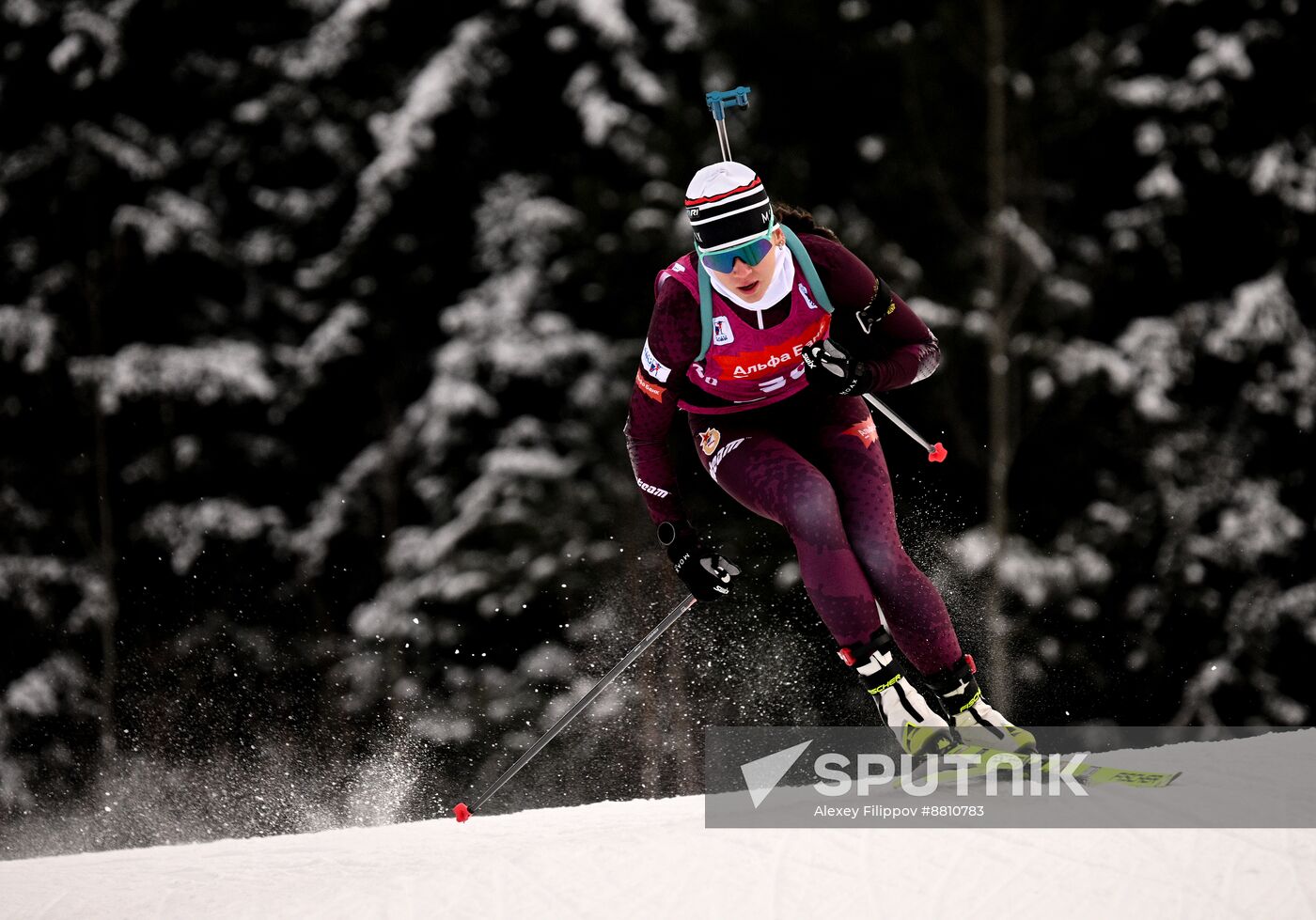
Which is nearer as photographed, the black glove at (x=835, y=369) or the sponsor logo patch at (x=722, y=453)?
the black glove at (x=835, y=369)

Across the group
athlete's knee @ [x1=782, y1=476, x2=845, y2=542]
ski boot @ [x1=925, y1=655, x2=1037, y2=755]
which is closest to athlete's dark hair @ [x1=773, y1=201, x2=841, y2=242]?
athlete's knee @ [x1=782, y1=476, x2=845, y2=542]

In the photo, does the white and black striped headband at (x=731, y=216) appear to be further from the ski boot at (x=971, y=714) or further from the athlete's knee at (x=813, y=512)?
the ski boot at (x=971, y=714)

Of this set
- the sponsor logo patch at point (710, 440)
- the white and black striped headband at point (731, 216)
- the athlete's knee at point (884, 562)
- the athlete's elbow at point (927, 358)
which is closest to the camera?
the white and black striped headband at point (731, 216)

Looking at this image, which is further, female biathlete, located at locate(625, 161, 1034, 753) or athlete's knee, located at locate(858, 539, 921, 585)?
athlete's knee, located at locate(858, 539, 921, 585)

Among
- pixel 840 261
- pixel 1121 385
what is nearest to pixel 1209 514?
pixel 1121 385

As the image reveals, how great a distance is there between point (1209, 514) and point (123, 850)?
353 inches

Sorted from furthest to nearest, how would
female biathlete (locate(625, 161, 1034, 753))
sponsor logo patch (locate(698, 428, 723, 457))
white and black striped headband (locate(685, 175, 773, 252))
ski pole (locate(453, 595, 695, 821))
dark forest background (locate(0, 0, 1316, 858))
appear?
dark forest background (locate(0, 0, 1316, 858)), ski pole (locate(453, 595, 695, 821)), sponsor logo patch (locate(698, 428, 723, 457)), female biathlete (locate(625, 161, 1034, 753)), white and black striped headband (locate(685, 175, 773, 252))

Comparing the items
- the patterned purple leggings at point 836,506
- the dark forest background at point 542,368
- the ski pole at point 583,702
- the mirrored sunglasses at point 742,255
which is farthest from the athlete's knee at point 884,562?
the dark forest background at point 542,368

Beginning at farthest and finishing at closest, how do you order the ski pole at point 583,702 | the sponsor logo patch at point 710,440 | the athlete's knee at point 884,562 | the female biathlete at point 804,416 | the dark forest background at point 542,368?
the dark forest background at point 542,368, the ski pole at point 583,702, the sponsor logo patch at point 710,440, the athlete's knee at point 884,562, the female biathlete at point 804,416

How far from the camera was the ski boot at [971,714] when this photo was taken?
13.6 ft

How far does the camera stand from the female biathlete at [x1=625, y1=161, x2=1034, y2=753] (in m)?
3.97

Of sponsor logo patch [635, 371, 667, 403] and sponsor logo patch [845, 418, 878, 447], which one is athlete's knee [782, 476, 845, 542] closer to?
sponsor logo patch [845, 418, 878, 447]

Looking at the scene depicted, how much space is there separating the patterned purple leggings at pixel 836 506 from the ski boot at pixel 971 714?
0.05 meters

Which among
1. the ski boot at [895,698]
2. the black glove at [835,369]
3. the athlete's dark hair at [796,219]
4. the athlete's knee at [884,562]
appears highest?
the athlete's dark hair at [796,219]
